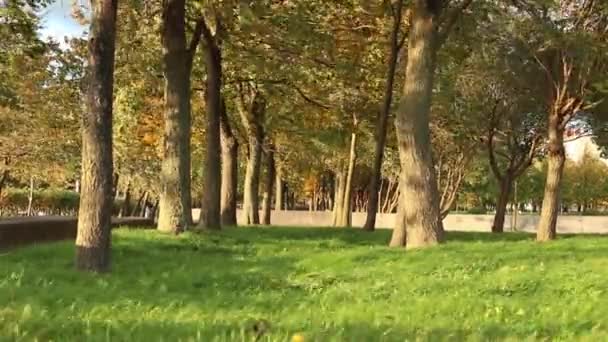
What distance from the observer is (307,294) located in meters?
9.12

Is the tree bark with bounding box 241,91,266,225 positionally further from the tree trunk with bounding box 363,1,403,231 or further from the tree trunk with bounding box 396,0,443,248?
the tree trunk with bounding box 396,0,443,248

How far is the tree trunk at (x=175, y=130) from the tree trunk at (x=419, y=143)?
461 centimetres

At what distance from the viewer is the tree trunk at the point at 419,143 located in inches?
583

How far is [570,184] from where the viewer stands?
7100cm

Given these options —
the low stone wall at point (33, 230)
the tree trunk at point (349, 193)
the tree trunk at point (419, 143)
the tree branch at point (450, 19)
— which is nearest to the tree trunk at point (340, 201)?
the tree trunk at point (349, 193)

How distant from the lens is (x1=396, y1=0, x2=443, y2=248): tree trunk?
48.6 ft

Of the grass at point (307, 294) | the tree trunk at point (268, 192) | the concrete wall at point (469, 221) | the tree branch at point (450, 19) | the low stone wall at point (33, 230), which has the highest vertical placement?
the tree branch at point (450, 19)

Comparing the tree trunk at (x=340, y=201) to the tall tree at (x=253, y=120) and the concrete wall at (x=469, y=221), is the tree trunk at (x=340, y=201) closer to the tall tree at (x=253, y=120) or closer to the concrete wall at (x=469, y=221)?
the tall tree at (x=253, y=120)

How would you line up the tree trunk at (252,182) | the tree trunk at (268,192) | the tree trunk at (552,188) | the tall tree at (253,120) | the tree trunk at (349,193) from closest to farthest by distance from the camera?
the tree trunk at (552,188) < the tall tree at (253,120) < the tree trunk at (252,182) < the tree trunk at (349,193) < the tree trunk at (268,192)

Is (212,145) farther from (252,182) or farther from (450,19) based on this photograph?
(252,182)

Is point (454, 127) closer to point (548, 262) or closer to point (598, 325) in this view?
point (548, 262)

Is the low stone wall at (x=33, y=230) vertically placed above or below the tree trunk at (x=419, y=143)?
below

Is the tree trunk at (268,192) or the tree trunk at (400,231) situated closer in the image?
the tree trunk at (400,231)

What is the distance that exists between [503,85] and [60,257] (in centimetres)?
2010
